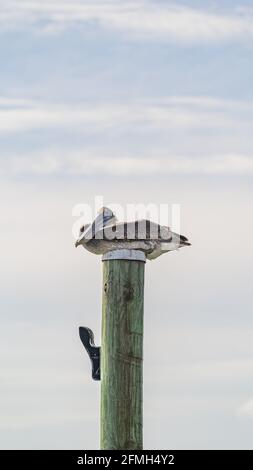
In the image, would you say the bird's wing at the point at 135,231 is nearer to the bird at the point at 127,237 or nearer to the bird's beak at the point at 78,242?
the bird at the point at 127,237

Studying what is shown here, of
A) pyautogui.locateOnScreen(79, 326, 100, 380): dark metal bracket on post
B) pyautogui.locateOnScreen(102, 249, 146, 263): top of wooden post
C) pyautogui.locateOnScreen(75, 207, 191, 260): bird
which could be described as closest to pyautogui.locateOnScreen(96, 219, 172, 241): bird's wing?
pyautogui.locateOnScreen(75, 207, 191, 260): bird

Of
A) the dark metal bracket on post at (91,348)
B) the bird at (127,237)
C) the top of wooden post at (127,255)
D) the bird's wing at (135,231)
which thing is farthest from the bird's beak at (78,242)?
the dark metal bracket on post at (91,348)

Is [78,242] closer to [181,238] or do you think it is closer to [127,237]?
[127,237]

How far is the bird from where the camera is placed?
26.1ft

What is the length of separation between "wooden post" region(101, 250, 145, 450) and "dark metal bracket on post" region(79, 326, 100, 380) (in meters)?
0.14

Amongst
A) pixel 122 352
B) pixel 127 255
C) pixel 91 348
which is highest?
pixel 127 255

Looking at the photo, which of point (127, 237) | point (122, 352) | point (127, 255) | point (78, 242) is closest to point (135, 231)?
point (127, 237)

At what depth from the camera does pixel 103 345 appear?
26.1 ft

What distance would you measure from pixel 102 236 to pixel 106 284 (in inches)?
15.2

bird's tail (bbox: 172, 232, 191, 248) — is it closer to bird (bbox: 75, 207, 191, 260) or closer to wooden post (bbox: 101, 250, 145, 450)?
bird (bbox: 75, 207, 191, 260)

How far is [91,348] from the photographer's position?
8.09m

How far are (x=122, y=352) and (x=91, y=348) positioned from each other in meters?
0.36
